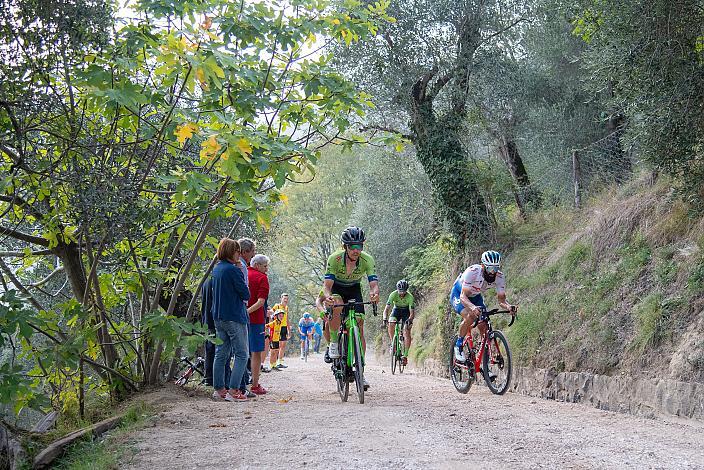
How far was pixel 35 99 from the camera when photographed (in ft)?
24.1

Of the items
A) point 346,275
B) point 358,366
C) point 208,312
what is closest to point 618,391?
point 358,366

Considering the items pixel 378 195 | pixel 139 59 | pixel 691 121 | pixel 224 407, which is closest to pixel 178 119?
pixel 139 59

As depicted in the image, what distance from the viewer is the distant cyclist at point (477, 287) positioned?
418 inches

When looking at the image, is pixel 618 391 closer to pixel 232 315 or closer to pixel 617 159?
pixel 232 315

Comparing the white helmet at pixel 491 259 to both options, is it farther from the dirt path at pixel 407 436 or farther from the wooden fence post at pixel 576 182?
the wooden fence post at pixel 576 182

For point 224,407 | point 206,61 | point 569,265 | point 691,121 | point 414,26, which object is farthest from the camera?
point 414,26

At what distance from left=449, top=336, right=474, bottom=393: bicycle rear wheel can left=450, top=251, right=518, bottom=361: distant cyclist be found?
0.10 meters

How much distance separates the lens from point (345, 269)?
388 inches

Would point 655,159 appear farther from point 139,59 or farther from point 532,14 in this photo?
point 532,14

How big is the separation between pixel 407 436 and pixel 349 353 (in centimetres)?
303

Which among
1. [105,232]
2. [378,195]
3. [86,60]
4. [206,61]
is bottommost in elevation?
[105,232]

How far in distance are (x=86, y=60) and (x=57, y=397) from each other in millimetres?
4430

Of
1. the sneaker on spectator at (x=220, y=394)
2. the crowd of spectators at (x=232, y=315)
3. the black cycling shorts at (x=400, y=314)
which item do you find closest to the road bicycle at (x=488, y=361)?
the crowd of spectators at (x=232, y=315)

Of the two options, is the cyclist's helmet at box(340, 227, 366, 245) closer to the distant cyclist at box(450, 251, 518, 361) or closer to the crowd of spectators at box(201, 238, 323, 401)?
the crowd of spectators at box(201, 238, 323, 401)
